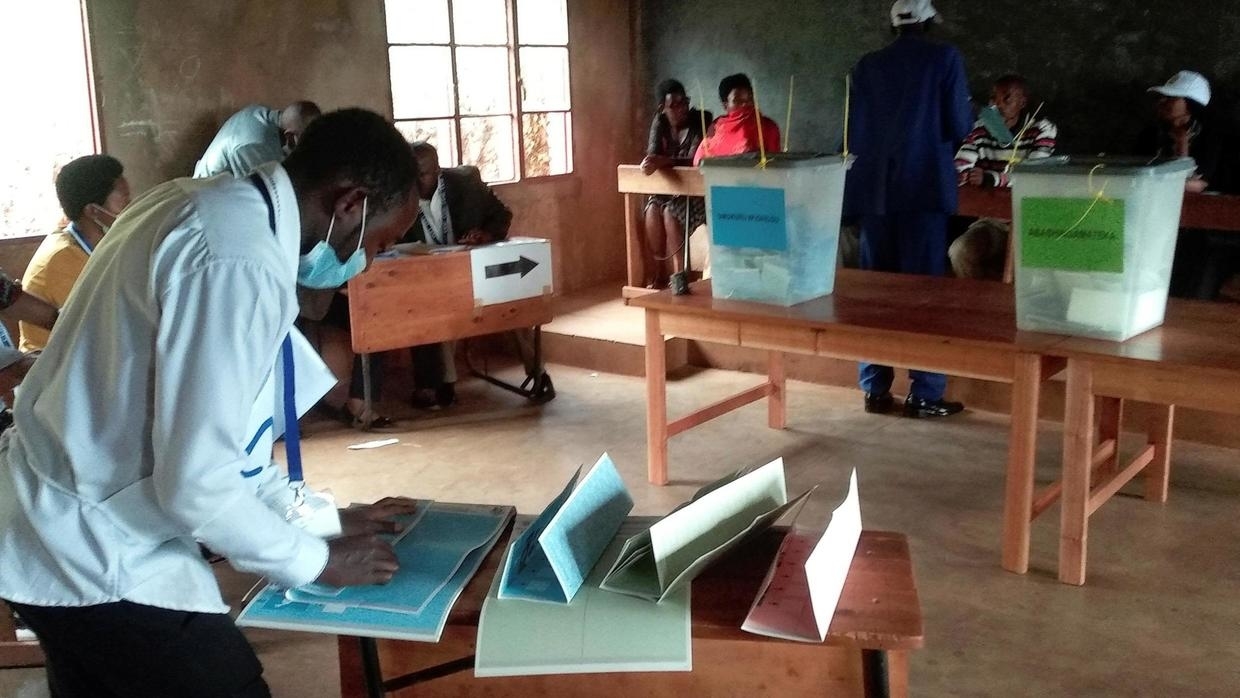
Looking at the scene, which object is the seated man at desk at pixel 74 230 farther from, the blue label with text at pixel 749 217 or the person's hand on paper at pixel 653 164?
the person's hand on paper at pixel 653 164

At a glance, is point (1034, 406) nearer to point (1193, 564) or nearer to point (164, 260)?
point (1193, 564)

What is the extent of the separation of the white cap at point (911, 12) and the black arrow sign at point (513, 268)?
1.67 meters

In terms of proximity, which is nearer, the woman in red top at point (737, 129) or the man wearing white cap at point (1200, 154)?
the man wearing white cap at point (1200, 154)

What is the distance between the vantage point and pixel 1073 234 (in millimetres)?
2568

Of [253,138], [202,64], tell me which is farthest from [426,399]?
[202,64]

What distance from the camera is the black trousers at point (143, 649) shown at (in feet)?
4.16

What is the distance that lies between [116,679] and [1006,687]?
1744 millimetres

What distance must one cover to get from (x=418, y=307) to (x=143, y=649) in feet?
9.44

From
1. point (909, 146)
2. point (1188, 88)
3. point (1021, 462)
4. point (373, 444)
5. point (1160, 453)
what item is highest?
point (1188, 88)

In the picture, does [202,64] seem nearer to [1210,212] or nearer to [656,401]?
[656,401]

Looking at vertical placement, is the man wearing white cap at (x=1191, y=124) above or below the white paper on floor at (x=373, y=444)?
above

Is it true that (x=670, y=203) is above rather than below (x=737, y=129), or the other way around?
below

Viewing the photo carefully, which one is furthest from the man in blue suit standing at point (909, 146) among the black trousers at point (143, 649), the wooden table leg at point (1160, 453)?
the black trousers at point (143, 649)

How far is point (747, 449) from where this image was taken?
3904 mm
